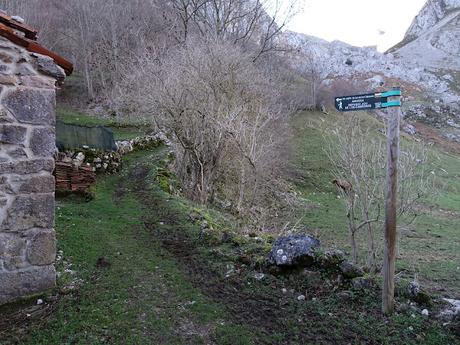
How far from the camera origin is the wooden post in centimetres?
422

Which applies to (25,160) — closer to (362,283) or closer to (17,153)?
(17,153)

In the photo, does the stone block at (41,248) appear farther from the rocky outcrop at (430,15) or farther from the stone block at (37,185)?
the rocky outcrop at (430,15)

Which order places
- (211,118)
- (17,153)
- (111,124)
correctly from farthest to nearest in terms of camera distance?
(111,124), (211,118), (17,153)

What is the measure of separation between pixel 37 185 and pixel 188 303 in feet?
7.63

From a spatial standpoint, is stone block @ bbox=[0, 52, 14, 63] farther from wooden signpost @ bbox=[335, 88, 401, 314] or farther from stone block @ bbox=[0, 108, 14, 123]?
wooden signpost @ bbox=[335, 88, 401, 314]

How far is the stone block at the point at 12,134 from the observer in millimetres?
4426

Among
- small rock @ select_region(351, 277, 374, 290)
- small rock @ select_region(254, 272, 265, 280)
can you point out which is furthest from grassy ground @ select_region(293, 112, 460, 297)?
small rock @ select_region(254, 272, 265, 280)

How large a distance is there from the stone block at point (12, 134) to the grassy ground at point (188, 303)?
6.23ft

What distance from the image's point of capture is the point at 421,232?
12914 mm

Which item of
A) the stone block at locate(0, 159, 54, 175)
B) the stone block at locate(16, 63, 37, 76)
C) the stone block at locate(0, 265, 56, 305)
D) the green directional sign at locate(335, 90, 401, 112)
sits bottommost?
the stone block at locate(0, 265, 56, 305)

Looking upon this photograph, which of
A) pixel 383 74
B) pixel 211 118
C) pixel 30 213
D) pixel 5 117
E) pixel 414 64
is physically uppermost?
pixel 414 64

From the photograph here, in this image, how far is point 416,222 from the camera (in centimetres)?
1443

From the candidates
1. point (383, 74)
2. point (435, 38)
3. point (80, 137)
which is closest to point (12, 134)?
point (80, 137)

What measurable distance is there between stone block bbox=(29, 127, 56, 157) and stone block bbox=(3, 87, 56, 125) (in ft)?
0.32
